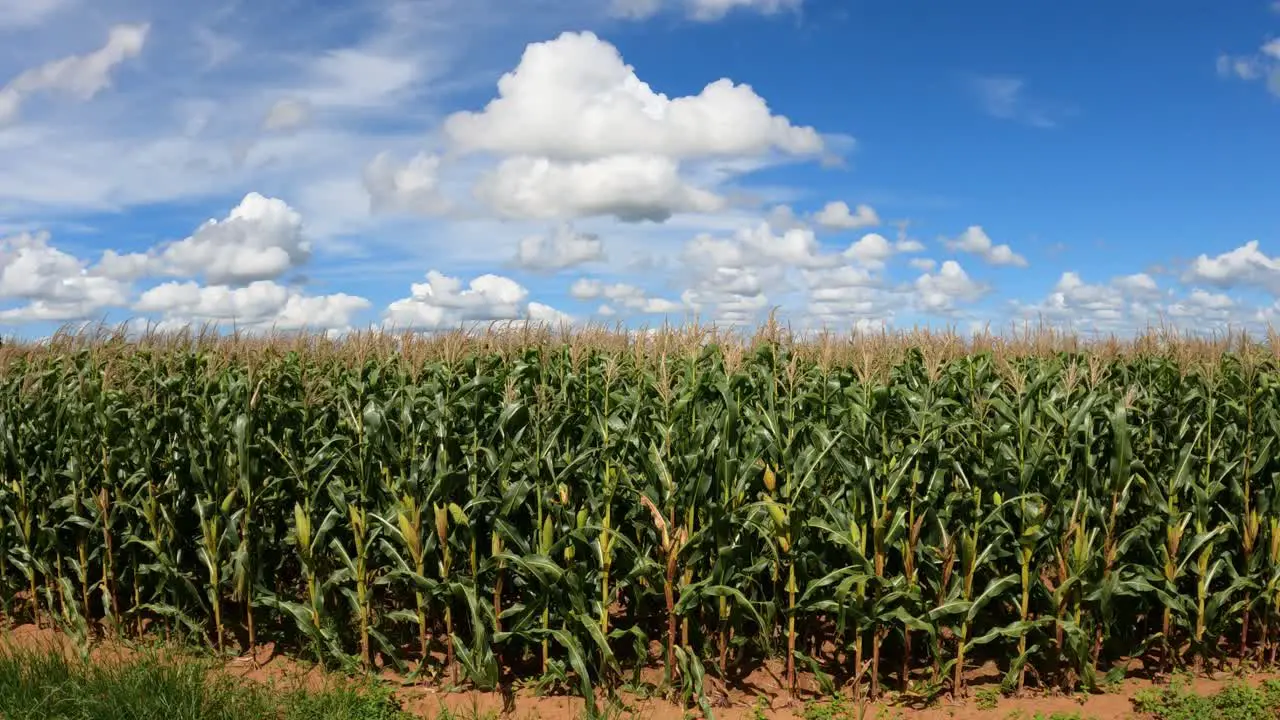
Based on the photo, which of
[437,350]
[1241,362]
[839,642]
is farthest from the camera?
[437,350]

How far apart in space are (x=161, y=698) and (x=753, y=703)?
13.4 ft

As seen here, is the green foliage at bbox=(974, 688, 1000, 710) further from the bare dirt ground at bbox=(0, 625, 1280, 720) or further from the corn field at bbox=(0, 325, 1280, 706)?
the corn field at bbox=(0, 325, 1280, 706)

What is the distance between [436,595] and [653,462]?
193 cm

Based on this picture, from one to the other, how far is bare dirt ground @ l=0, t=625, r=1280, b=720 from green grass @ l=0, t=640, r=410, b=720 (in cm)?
30

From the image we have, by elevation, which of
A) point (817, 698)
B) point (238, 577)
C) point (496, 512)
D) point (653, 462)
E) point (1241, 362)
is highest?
point (1241, 362)

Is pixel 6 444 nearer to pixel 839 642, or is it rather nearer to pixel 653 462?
pixel 653 462

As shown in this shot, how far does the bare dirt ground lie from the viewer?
626cm

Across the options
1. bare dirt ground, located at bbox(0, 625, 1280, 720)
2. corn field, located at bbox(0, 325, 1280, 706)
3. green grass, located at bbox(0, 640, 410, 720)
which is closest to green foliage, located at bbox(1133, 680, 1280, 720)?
bare dirt ground, located at bbox(0, 625, 1280, 720)

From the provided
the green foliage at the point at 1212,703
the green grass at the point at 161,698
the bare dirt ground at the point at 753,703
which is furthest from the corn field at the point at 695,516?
the green grass at the point at 161,698

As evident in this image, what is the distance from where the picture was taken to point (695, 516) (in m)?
6.39

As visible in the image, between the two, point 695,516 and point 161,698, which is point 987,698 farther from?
point 161,698

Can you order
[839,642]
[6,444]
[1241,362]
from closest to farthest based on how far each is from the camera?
[839,642] → [1241,362] → [6,444]

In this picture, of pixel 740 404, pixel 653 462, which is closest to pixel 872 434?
pixel 740 404

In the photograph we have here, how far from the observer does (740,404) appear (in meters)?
6.70
